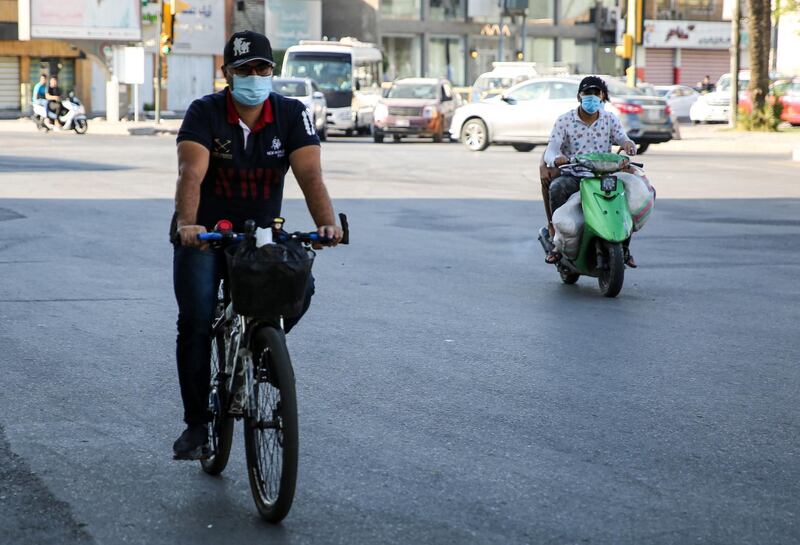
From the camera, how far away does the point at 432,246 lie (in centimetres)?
1439

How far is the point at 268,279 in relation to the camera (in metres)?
5.01

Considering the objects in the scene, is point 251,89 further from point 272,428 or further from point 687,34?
point 687,34

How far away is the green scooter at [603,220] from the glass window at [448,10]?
65268 millimetres

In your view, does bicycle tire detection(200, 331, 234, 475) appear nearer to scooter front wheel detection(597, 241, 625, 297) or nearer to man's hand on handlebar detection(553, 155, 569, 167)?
scooter front wheel detection(597, 241, 625, 297)

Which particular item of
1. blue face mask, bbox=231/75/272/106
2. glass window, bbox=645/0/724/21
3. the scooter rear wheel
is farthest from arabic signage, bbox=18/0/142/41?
blue face mask, bbox=231/75/272/106

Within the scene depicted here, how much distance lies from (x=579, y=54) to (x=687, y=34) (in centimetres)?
587

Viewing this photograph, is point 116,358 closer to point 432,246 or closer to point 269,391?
point 269,391

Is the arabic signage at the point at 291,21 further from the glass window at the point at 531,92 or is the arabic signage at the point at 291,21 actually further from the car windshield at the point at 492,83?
the glass window at the point at 531,92

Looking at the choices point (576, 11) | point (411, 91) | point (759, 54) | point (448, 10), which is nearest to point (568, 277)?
point (411, 91)

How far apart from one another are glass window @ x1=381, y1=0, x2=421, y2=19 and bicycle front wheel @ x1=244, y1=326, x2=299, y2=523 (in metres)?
A: 68.6

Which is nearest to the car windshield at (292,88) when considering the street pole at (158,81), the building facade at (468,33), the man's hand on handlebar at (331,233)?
the street pole at (158,81)

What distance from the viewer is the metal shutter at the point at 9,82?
59.7m

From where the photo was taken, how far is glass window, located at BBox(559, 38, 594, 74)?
270 feet

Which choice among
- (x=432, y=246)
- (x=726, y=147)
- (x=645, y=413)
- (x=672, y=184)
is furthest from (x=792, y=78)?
(x=645, y=413)
